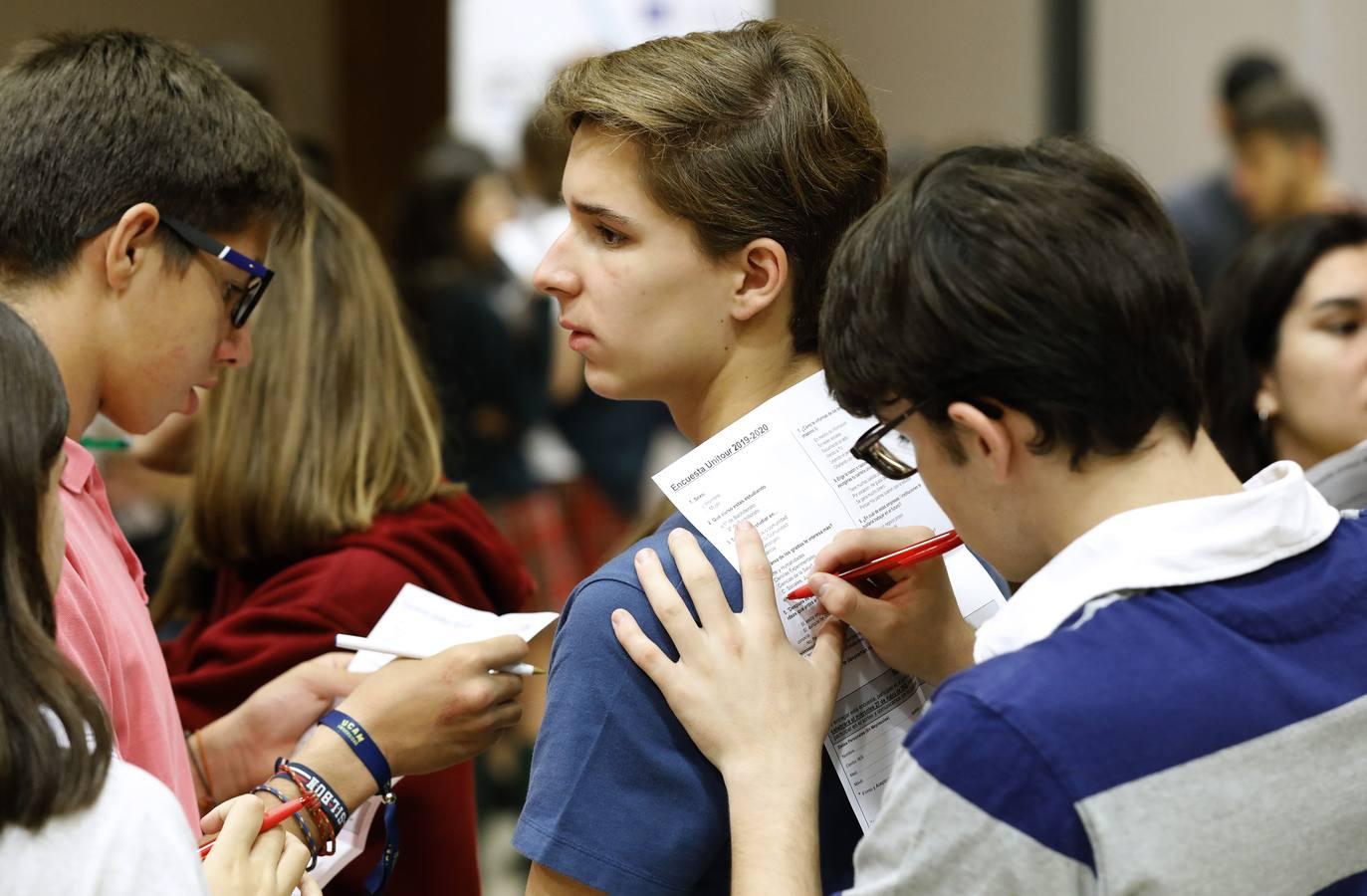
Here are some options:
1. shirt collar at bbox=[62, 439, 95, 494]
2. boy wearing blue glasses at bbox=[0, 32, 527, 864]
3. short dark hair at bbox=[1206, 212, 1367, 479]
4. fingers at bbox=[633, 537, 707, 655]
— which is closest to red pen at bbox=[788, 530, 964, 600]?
fingers at bbox=[633, 537, 707, 655]

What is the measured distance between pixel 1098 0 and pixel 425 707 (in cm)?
597

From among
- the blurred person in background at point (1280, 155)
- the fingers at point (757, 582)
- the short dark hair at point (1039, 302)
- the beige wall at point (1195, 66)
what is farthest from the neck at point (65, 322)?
the beige wall at point (1195, 66)

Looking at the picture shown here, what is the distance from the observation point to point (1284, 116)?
5770 millimetres

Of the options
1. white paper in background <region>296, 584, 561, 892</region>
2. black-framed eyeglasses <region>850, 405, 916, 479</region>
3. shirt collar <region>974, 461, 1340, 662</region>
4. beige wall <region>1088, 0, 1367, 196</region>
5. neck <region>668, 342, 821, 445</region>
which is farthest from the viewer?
beige wall <region>1088, 0, 1367, 196</region>

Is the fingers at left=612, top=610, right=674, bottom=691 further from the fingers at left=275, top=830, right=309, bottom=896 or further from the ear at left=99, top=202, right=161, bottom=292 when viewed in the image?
the ear at left=99, top=202, right=161, bottom=292

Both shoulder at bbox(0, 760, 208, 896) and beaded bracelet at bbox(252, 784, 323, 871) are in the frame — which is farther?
beaded bracelet at bbox(252, 784, 323, 871)

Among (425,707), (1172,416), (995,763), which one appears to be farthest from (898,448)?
(425,707)

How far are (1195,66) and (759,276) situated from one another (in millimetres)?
5815

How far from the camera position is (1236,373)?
2.89 m

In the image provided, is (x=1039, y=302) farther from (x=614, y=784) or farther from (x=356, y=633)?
(x=356, y=633)

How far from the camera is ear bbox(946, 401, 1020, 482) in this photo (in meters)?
1.25

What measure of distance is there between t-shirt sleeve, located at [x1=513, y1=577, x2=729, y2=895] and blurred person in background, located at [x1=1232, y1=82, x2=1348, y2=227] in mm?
4889

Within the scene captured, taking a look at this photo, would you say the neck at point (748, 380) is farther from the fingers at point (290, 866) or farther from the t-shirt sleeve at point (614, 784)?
the fingers at point (290, 866)

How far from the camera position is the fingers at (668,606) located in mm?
1448
